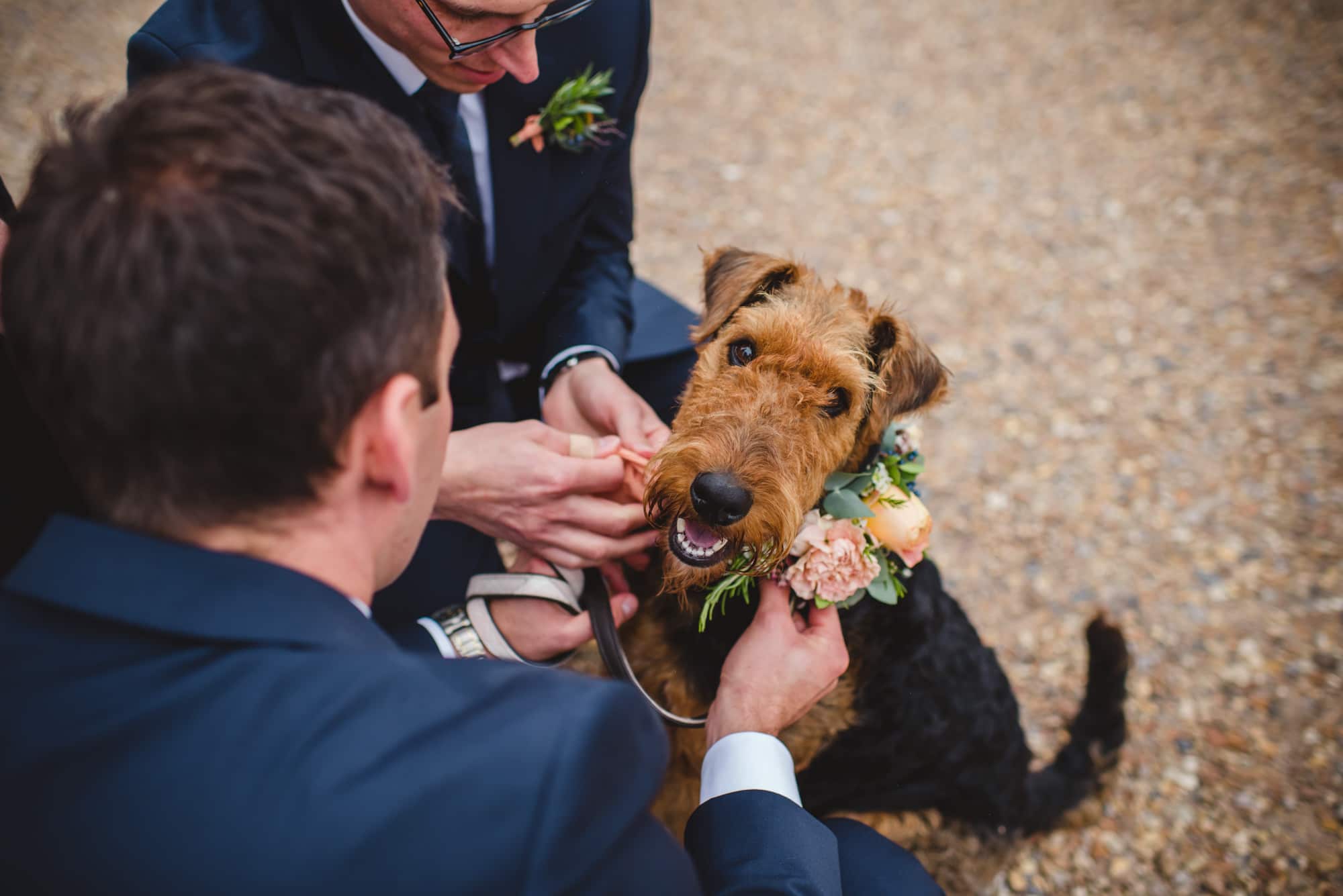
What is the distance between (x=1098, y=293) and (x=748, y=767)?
556cm

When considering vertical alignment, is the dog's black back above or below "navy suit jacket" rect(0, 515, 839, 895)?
below

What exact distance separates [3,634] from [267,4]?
2.08 meters

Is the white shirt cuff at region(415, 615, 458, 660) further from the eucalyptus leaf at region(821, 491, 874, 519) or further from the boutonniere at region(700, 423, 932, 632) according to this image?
the eucalyptus leaf at region(821, 491, 874, 519)

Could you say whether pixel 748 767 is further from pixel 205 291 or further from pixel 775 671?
pixel 205 291

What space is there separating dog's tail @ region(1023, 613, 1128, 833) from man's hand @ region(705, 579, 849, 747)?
1.42 meters

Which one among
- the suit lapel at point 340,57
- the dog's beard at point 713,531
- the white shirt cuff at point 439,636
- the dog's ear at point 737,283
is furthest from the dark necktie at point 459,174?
the white shirt cuff at point 439,636

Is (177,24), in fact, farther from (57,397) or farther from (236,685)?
(236,685)

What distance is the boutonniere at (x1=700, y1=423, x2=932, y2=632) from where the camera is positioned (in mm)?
2238

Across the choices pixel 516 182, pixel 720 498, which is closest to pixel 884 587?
pixel 720 498

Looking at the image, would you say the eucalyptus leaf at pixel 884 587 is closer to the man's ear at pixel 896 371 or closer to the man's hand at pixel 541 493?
the man's ear at pixel 896 371

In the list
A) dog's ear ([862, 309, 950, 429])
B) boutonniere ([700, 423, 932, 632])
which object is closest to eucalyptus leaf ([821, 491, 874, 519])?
boutonniere ([700, 423, 932, 632])

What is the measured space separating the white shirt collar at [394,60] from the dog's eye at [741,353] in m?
1.35

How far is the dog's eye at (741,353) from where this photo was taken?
2451 mm

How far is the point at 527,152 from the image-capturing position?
2738 millimetres
